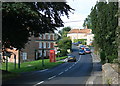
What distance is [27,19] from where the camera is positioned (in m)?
19.4

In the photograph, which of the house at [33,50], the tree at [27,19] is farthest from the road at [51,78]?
the house at [33,50]

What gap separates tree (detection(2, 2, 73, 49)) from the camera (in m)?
16.5

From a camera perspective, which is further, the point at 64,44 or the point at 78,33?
the point at 78,33

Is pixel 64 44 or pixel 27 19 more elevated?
pixel 27 19

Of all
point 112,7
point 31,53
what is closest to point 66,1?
point 112,7

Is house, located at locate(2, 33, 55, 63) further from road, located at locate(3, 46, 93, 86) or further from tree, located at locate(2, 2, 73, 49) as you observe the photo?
tree, located at locate(2, 2, 73, 49)

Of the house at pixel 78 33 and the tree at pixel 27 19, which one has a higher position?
the house at pixel 78 33

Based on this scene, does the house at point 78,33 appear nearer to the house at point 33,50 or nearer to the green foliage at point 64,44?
the green foliage at point 64,44

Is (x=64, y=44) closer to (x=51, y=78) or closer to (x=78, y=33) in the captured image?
(x=51, y=78)

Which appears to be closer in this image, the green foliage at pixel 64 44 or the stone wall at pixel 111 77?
the stone wall at pixel 111 77

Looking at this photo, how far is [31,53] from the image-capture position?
66.4m

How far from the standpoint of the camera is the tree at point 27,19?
16.5 m

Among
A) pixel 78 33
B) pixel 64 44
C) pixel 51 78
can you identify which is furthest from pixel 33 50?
pixel 78 33

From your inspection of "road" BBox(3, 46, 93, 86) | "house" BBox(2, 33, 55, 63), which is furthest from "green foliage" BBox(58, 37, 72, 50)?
"road" BBox(3, 46, 93, 86)
